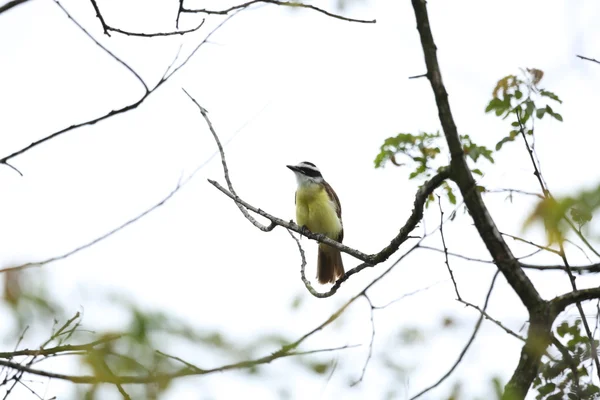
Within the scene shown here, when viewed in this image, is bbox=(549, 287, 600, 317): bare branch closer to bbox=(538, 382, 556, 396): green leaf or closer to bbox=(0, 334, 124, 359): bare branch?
bbox=(538, 382, 556, 396): green leaf

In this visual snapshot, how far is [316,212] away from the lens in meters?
9.25

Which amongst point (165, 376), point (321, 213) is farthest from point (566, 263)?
point (321, 213)

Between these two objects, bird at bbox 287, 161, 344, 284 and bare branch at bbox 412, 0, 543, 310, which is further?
bird at bbox 287, 161, 344, 284

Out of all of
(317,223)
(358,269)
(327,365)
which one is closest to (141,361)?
(327,365)

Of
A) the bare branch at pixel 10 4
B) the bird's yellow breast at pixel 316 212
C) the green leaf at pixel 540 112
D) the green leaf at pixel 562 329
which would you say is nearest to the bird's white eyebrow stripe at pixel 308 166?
the bird's yellow breast at pixel 316 212

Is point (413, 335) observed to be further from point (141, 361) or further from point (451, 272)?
point (141, 361)

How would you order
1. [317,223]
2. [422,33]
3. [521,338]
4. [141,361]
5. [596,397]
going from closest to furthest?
[141,361] → [521,338] → [422,33] → [596,397] → [317,223]

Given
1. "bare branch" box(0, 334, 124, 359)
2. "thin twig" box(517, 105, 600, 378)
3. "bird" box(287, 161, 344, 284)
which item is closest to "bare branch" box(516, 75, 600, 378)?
"thin twig" box(517, 105, 600, 378)

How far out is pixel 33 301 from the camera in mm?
2777

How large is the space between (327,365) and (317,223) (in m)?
6.42

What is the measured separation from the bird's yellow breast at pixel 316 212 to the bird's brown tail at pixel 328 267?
0.31 m

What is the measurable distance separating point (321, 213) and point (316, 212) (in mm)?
62

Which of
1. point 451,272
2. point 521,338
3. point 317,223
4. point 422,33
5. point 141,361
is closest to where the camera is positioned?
point 141,361

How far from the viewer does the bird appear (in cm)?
928
